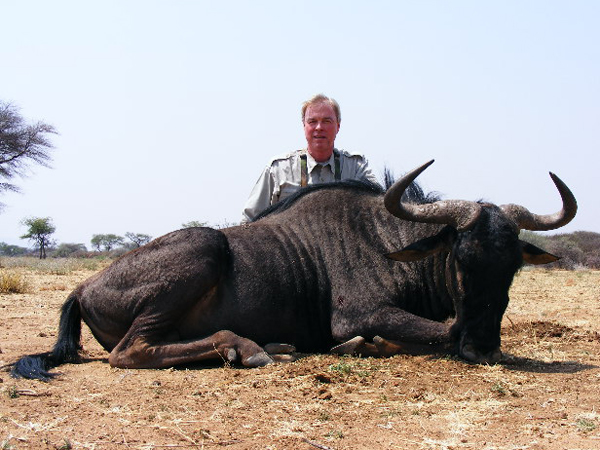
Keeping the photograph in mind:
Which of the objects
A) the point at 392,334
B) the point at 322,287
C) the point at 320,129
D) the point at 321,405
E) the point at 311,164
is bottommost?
the point at 321,405

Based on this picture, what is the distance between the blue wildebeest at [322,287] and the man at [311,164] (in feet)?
4.96

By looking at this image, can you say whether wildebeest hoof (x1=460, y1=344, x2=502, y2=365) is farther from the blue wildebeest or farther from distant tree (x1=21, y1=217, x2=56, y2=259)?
distant tree (x1=21, y1=217, x2=56, y2=259)

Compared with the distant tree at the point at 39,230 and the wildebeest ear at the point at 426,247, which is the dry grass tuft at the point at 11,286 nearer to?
the wildebeest ear at the point at 426,247

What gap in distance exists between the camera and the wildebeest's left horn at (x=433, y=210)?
5.33 metres

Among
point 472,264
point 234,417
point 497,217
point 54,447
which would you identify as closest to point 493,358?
point 472,264

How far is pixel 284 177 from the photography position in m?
7.77

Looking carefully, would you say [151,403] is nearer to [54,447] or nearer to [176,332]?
[54,447]

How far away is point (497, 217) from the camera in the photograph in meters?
5.34

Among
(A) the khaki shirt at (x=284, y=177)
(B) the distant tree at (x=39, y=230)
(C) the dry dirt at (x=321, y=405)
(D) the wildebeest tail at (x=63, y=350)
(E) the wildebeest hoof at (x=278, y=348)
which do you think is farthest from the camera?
(B) the distant tree at (x=39, y=230)

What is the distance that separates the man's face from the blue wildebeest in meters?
1.54

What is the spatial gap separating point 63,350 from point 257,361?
5.86ft

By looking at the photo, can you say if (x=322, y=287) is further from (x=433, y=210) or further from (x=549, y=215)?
(x=549, y=215)

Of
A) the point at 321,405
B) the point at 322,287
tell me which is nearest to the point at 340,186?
the point at 322,287

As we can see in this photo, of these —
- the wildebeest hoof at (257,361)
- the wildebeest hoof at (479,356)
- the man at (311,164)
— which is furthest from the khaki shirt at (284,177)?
the wildebeest hoof at (479,356)
